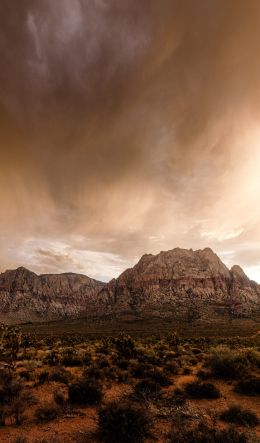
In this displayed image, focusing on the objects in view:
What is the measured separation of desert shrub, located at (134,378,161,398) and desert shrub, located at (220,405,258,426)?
12.4ft

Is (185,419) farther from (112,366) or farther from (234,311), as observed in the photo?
(234,311)

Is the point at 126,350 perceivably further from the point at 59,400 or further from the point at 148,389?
the point at 59,400

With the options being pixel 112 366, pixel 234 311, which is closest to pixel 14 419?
pixel 112 366

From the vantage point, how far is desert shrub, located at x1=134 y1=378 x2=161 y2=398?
14477mm

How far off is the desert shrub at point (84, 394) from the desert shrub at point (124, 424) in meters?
3.75

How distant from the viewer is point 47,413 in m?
12.0

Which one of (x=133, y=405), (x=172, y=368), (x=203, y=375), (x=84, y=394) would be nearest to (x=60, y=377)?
(x=84, y=394)

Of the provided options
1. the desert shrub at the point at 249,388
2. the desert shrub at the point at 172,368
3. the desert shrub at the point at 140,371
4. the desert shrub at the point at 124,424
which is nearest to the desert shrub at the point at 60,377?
the desert shrub at the point at 140,371

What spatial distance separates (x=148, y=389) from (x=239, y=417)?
526 cm

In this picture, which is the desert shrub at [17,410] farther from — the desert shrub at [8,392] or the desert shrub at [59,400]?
the desert shrub at [59,400]

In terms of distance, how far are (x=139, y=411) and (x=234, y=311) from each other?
A: 154 meters

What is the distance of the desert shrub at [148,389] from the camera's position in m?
14.5

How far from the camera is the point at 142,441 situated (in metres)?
9.52

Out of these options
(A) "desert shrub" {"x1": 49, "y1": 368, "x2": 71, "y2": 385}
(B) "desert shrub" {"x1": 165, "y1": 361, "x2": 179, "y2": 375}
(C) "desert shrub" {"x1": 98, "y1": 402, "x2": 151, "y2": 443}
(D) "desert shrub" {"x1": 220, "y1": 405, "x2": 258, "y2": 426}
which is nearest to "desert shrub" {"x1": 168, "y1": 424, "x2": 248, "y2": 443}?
(C) "desert shrub" {"x1": 98, "y1": 402, "x2": 151, "y2": 443}
